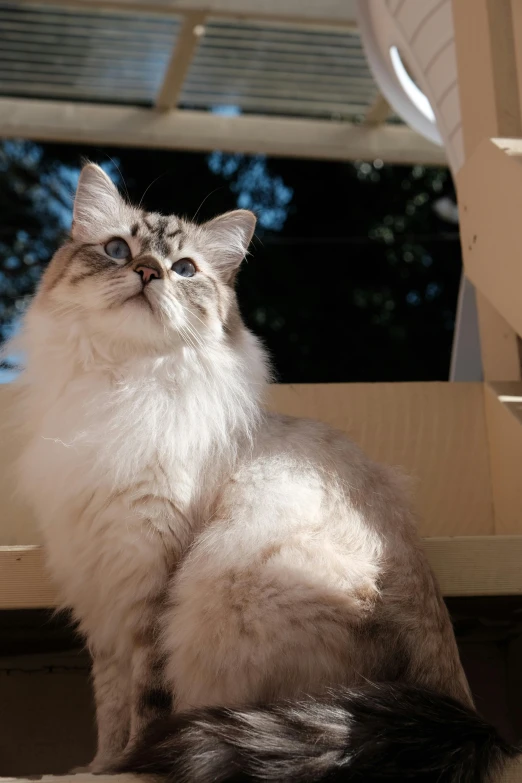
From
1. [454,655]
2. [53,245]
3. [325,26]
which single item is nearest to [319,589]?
[454,655]

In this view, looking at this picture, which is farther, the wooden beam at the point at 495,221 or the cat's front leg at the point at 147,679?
the wooden beam at the point at 495,221

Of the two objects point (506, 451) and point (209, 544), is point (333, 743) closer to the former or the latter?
point (209, 544)

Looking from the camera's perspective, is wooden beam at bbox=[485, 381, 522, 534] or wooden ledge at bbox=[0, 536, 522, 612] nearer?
wooden ledge at bbox=[0, 536, 522, 612]

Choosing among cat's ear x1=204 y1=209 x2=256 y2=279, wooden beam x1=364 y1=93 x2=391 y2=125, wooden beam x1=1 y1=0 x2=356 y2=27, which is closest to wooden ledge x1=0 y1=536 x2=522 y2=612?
cat's ear x1=204 y1=209 x2=256 y2=279

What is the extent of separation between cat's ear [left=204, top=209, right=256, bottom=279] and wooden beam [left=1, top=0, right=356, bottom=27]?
209 centimetres

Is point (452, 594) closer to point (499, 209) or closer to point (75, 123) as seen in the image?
point (499, 209)

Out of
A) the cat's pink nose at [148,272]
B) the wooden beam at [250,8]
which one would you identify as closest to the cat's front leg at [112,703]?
the cat's pink nose at [148,272]

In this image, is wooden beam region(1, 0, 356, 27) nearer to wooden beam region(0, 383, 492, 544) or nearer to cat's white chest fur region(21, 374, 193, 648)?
wooden beam region(0, 383, 492, 544)

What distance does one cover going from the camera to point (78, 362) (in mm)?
2371

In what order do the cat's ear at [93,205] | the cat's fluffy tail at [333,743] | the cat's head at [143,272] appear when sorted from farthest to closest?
the cat's ear at [93,205]
the cat's head at [143,272]
the cat's fluffy tail at [333,743]

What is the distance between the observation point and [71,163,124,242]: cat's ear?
256cm

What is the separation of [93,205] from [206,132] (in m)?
2.63

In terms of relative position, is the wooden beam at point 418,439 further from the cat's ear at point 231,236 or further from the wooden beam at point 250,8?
the wooden beam at point 250,8

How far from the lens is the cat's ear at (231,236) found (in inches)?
106
